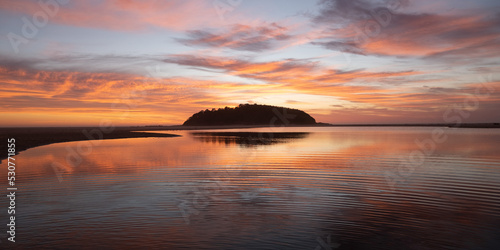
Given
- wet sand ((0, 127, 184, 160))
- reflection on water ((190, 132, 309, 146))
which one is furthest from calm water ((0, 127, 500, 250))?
reflection on water ((190, 132, 309, 146))

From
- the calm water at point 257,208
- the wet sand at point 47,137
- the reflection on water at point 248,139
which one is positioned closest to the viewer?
the calm water at point 257,208

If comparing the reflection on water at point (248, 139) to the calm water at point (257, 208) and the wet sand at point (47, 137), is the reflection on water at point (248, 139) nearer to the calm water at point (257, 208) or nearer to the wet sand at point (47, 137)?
the wet sand at point (47, 137)

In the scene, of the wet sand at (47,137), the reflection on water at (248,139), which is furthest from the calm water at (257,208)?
the reflection on water at (248,139)

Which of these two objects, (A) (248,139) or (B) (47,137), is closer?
(A) (248,139)

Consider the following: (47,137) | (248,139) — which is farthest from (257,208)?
(47,137)

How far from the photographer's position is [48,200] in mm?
17078

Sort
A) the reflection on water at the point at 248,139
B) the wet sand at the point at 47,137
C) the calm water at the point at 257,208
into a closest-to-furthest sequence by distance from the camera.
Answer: the calm water at the point at 257,208, the wet sand at the point at 47,137, the reflection on water at the point at 248,139

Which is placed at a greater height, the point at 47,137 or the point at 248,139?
the point at 47,137

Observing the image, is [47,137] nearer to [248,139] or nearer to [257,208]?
[248,139]

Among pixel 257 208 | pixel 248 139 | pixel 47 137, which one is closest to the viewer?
pixel 257 208

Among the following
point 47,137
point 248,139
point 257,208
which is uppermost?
point 47,137

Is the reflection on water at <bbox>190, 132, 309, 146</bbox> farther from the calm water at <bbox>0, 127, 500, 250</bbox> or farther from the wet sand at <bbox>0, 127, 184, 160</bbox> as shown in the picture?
the calm water at <bbox>0, 127, 500, 250</bbox>

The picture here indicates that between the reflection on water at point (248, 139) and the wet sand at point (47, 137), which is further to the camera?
the reflection on water at point (248, 139)

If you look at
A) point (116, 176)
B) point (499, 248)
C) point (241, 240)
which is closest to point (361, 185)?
point (499, 248)
